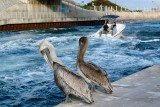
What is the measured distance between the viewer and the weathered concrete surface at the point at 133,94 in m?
8.52

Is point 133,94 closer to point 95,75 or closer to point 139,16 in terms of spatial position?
point 95,75

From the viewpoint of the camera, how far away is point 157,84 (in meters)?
10.3

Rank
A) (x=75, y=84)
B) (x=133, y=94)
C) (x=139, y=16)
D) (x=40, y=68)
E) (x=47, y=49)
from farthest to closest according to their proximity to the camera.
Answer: (x=139, y=16)
(x=40, y=68)
(x=133, y=94)
(x=47, y=49)
(x=75, y=84)

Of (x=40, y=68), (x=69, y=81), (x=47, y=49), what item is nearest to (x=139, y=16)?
(x=40, y=68)

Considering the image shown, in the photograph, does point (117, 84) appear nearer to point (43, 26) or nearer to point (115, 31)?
point (115, 31)

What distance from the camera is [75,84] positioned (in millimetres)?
8539

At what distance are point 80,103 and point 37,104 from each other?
13.0 feet

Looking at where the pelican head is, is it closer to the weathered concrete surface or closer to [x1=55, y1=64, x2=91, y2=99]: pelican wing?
[x1=55, y1=64, x2=91, y2=99]: pelican wing

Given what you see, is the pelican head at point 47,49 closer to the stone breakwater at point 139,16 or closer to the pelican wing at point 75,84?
the pelican wing at point 75,84

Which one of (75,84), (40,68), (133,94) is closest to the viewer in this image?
(75,84)

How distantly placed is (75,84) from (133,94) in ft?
5.24

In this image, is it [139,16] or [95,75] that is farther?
[139,16]

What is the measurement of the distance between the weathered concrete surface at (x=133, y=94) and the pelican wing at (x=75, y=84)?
9.7 inches

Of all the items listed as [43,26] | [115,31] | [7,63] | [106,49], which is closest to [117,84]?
[7,63]
